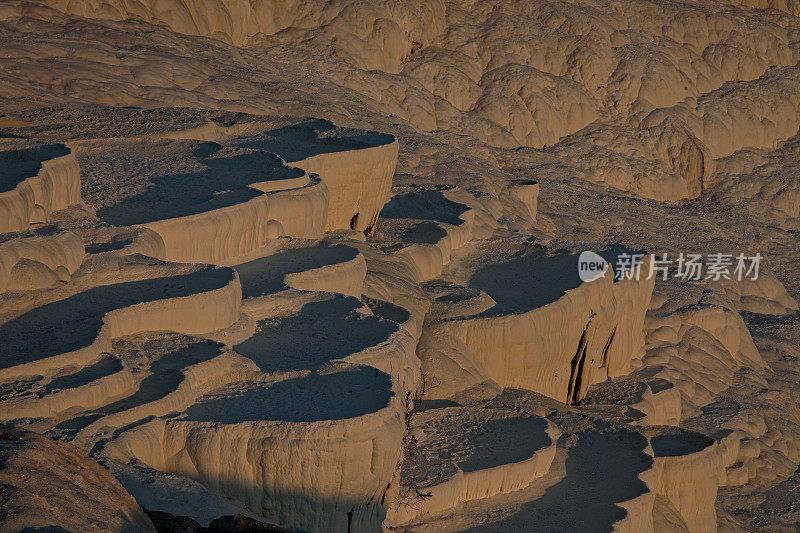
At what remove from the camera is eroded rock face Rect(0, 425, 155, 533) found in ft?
15.3

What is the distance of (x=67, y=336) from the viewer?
873cm

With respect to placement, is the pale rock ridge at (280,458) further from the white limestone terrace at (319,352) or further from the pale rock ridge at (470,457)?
the pale rock ridge at (470,457)

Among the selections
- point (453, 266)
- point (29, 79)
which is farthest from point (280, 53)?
point (453, 266)

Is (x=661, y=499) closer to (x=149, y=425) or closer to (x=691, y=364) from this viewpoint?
(x=691, y=364)

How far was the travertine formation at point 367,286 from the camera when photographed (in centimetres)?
796

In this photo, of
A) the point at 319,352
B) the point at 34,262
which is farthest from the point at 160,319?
the point at 319,352

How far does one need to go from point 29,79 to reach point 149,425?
11.0 m

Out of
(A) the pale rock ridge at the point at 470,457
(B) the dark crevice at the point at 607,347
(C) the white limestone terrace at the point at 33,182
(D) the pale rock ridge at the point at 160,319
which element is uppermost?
(C) the white limestone terrace at the point at 33,182

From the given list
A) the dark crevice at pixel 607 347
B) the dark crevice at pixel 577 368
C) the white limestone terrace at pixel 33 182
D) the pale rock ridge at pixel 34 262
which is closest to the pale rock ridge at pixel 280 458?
the pale rock ridge at pixel 34 262

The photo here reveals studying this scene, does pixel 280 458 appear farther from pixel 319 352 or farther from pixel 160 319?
pixel 160 319

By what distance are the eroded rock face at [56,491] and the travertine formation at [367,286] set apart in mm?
25

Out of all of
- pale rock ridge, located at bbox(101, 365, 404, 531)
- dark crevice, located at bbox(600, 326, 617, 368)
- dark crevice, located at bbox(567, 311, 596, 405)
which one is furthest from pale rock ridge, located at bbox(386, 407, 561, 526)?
dark crevice, located at bbox(600, 326, 617, 368)

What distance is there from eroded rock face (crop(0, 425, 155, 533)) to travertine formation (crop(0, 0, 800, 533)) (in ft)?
0.08

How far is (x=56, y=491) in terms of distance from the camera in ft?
16.4
